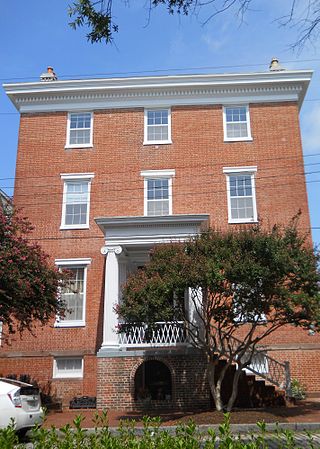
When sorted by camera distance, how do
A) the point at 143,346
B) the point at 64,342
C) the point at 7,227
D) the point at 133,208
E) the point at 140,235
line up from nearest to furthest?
the point at 7,227 → the point at 143,346 → the point at 140,235 → the point at 64,342 → the point at 133,208

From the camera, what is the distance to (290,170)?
21.7 metres

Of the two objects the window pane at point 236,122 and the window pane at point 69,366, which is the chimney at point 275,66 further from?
the window pane at point 69,366

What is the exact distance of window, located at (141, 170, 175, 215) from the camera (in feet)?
70.6

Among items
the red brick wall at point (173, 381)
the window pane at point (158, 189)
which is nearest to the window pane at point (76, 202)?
the window pane at point (158, 189)

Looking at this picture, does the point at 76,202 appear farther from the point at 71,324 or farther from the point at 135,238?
the point at 135,238

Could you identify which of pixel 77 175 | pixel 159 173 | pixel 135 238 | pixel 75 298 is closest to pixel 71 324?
pixel 75 298

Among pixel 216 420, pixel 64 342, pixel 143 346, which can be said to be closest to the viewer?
pixel 216 420

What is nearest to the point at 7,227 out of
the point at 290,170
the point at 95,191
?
the point at 95,191

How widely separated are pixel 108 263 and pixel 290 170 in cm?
941

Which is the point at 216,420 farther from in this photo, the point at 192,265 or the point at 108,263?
the point at 108,263

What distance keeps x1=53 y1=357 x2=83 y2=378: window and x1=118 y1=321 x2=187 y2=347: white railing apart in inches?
160

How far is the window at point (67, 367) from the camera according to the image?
19.7m

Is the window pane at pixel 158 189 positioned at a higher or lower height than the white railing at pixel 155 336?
higher

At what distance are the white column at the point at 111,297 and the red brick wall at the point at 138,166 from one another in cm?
372
